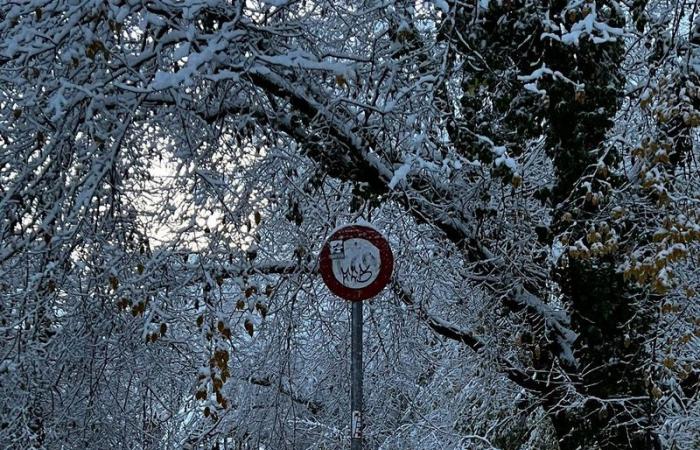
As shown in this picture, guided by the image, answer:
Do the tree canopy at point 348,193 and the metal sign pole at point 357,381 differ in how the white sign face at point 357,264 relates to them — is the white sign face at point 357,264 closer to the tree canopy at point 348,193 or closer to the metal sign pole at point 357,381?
the metal sign pole at point 357,381

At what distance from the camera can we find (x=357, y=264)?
5156mm

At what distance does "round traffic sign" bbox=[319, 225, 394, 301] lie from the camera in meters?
5.10

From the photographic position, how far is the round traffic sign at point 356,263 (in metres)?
5.10

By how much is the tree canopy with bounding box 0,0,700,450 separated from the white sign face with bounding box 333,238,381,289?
2.02 feet

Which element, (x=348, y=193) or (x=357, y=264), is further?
(x=348, y=193)

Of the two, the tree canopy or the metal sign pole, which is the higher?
the tree canopy

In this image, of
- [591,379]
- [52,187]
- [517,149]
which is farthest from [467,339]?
[52,187]

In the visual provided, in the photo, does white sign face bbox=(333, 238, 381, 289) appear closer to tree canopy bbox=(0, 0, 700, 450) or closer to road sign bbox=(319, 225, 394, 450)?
road sign bbox=(319, 225, 394, 450)

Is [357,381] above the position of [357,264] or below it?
below

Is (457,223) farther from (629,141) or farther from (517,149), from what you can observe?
(629,141)

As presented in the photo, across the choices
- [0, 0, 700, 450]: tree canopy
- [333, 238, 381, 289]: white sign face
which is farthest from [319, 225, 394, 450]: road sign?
[0, 0, 700, 450]: tree canopy

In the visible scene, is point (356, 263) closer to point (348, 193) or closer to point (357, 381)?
point (357, 381)

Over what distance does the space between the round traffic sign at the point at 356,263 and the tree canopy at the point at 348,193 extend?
1.88ft

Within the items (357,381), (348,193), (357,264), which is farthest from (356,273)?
(348,193)
